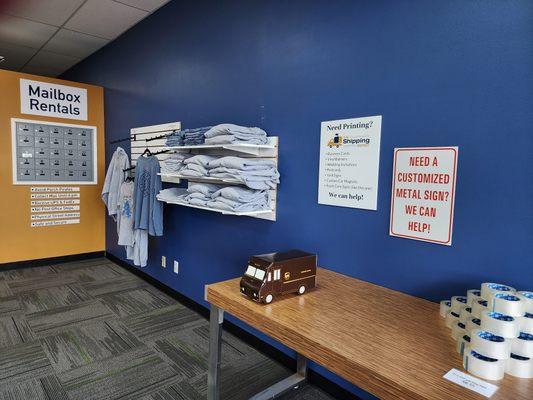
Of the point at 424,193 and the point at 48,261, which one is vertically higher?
the point at 424,193

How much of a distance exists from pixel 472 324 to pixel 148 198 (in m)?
2.90

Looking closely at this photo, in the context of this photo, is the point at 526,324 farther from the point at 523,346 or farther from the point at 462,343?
the point at 462,343

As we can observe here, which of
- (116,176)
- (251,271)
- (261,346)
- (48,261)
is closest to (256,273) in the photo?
(251,271)

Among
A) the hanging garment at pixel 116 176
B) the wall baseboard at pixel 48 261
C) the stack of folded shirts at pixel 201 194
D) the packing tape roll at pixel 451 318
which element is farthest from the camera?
the wall baseboard at pixel 48 261

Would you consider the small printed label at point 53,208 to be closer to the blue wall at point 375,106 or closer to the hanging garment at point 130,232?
the hanging garment at point 130,232

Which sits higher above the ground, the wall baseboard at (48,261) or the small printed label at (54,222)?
the small printed label at (54,222)

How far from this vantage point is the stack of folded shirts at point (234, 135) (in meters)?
2.27

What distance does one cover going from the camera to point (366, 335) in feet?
4.23

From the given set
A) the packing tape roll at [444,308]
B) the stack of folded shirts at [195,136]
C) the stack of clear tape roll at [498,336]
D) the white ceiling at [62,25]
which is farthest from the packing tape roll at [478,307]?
the white ceiling at [62,25]

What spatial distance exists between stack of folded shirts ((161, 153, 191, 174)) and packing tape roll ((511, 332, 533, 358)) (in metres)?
2.42

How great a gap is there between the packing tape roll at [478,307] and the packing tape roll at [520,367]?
0.54 ft

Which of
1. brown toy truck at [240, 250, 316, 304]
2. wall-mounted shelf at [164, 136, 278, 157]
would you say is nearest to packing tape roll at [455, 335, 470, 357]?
brown toy truck at [240, 250, 316, 304]

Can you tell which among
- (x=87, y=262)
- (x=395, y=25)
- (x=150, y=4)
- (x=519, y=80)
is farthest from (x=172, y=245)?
(x=519, y=80)

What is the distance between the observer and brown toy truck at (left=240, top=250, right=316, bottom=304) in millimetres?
1523
